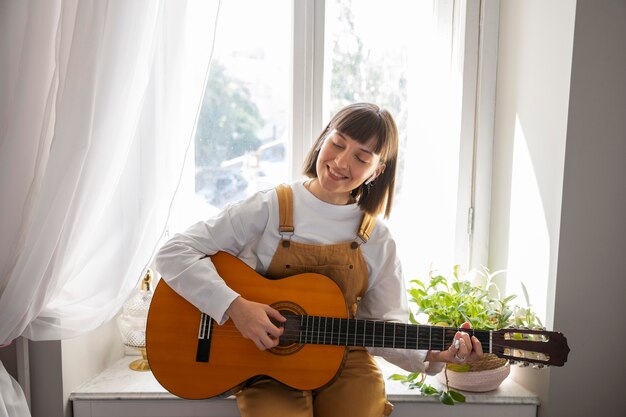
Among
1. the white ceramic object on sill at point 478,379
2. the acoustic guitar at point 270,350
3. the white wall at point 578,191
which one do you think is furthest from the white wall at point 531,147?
the acoustic guitar at point 270,350

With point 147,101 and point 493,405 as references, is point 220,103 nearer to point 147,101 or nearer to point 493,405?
point 147,101

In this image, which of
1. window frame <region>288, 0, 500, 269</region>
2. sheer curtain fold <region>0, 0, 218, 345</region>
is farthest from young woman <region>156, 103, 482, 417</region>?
window frame <region>288, 0, 500, 269</region>

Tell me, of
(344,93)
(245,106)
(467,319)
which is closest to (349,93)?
(344,93)

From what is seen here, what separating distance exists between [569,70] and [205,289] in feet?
3.61

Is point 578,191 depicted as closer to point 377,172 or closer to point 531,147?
point 531,147

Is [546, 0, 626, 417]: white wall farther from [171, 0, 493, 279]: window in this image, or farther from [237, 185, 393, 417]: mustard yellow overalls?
[237, 185, 393, 417]: mustard yellow overalls

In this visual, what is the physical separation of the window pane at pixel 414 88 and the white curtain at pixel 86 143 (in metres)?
0.58

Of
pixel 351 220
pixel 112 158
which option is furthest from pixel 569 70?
pixel 112 158

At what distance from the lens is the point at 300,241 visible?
1.58 m

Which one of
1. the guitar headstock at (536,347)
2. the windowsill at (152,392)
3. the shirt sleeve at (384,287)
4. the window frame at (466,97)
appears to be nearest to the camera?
the guitar headstock at (536,347)

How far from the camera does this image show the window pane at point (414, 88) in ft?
6.53

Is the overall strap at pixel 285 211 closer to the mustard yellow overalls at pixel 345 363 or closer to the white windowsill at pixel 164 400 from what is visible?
the mustard yellow overalls at pixel 345 363

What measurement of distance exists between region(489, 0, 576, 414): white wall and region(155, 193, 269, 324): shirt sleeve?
31.2 inches

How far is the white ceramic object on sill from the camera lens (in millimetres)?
1752
